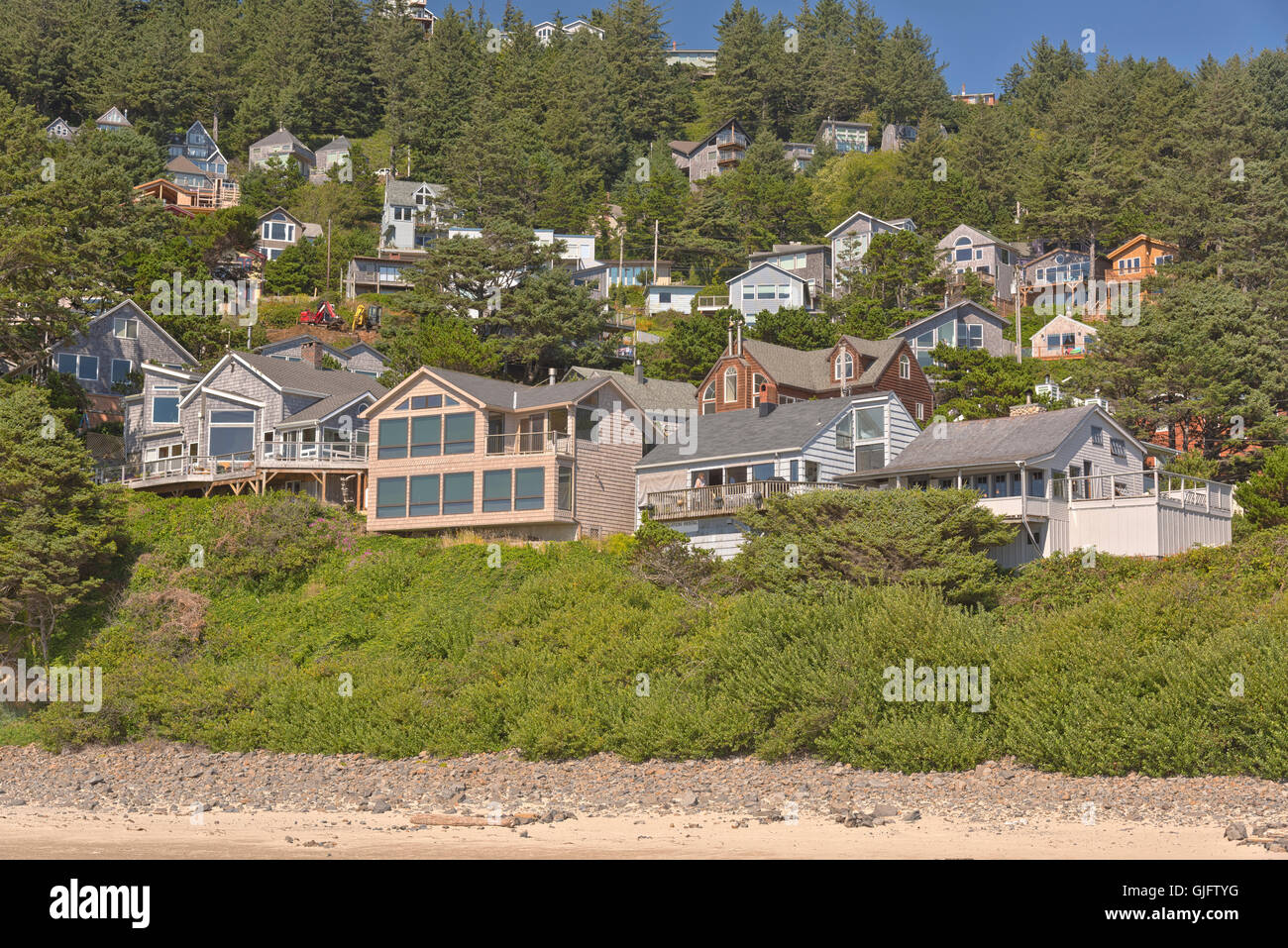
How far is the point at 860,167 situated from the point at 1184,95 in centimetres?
3058

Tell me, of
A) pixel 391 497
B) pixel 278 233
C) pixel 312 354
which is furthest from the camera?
pixel 278 233

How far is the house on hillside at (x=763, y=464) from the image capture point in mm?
50000

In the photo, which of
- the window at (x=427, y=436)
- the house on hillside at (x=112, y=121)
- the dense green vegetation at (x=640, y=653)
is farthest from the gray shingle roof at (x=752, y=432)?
the house on hillside at (x=112, y=121)

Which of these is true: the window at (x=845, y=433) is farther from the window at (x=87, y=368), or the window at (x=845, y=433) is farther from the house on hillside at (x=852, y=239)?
the house on hillside at (x=852, y=239)

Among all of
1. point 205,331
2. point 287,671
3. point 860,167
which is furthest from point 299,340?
point 860,167

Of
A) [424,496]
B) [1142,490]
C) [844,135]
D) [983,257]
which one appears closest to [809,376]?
[424,496]

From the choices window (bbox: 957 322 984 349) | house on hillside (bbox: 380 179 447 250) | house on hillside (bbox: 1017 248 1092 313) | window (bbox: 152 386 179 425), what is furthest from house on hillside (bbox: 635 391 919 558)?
house on hillside (bbox: 380 179 447 250)

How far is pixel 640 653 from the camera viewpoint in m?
39.3

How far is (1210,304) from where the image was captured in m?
63.1

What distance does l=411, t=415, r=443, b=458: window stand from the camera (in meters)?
53.6

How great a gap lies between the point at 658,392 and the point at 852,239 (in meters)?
44.3

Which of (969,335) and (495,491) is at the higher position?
(969,335)

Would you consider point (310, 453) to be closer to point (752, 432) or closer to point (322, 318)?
point (752, 432)
